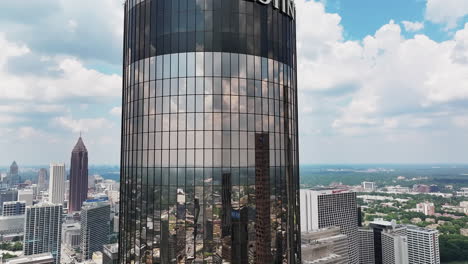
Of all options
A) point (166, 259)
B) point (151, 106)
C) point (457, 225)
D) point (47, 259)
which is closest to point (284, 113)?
point (151, 106)

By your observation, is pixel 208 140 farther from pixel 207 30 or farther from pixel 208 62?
pixel 207 30

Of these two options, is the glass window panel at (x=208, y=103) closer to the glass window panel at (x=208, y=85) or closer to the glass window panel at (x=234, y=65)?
the glass window panel at (x=208, y=85)

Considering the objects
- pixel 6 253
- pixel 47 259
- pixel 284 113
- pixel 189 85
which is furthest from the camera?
pixel 6 253

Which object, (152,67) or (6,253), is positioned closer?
(152,67)

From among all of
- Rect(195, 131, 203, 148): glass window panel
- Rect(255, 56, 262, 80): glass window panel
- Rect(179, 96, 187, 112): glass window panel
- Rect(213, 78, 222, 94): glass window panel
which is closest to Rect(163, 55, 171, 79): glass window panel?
Rect(179, 96, 187, 112): glass window panel

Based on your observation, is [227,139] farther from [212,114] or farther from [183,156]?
[183,156]

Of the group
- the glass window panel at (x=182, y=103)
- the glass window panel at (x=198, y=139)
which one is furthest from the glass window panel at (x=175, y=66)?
the glass window panel at (x=198, y=139)

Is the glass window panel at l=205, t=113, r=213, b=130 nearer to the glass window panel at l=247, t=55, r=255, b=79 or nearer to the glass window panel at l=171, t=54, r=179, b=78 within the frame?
the glass window panel at l=171, t=54, r=179, b=78
